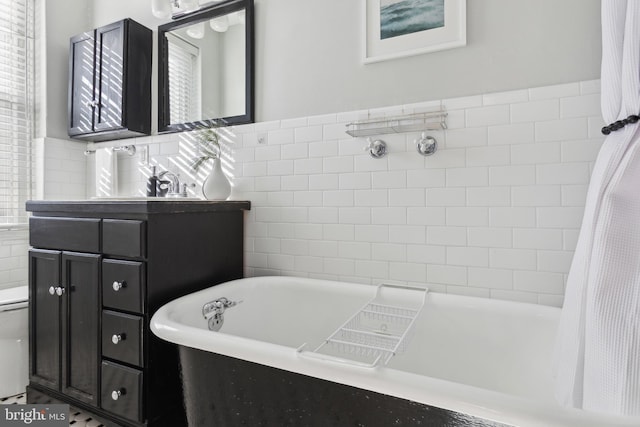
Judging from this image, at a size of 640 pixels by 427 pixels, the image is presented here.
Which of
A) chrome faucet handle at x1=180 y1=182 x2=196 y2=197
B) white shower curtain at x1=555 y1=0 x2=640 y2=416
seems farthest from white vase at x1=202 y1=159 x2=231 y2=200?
white shower curtain at x1=555 y1=0 x2=640 y2=416

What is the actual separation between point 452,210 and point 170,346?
140 cm

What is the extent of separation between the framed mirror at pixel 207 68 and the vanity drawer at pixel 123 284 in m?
1.04

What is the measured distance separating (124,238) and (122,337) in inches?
16.5

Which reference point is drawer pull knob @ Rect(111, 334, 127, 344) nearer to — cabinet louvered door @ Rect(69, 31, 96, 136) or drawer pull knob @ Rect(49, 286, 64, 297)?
drawer pull knob @ Rect(49, 286, 64, 297)

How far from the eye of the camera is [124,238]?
153cm

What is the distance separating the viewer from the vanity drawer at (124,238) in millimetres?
1482

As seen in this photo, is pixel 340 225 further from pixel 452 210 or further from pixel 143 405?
pixel 143 405

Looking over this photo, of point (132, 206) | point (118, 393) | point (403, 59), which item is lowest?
point (118, 393)

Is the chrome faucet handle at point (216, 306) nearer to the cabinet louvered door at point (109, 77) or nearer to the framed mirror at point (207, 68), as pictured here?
the framed mirror at point (207, 68)

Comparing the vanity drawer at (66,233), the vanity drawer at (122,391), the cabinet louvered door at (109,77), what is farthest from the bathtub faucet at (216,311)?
the cabinet louvered door at (109,77)

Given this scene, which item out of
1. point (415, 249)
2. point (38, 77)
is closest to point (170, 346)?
point (415, 249)

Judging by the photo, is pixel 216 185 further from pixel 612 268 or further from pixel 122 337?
pixel 612 268

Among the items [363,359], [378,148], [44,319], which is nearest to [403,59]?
[378,148]

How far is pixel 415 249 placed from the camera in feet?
5.59
